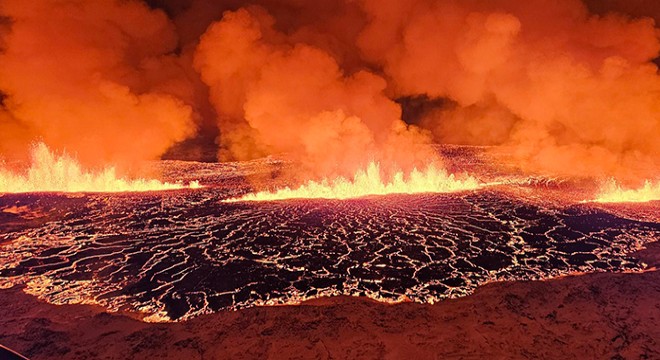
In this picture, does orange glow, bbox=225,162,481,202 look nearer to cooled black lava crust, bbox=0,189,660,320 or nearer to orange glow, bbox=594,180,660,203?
cooled black lava crust, bbox=0,189,660,320

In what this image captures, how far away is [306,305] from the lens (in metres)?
5.65

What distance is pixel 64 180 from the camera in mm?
23797

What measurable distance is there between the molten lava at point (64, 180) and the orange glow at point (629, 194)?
2293cm

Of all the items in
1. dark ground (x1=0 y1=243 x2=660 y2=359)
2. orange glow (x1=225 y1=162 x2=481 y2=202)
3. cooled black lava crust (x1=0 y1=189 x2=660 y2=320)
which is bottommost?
dark ground (x1=0 y1=243 x2=660 y2=359)

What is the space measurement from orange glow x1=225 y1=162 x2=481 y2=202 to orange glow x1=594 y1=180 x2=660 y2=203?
19.4ft

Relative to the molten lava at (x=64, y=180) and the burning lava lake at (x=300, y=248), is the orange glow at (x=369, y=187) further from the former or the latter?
the molten lava at (x=64, y=180)

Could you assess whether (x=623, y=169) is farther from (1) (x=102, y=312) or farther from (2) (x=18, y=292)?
(2) (x=18, y=292)

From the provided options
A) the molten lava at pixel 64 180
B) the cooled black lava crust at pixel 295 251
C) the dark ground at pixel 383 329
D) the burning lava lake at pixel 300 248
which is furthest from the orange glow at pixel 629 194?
the molten lava at pixel 64 180

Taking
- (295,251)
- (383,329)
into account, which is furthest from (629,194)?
(383,329)

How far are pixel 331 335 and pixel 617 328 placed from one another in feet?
12.6

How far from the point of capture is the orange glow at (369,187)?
1780 centimetres

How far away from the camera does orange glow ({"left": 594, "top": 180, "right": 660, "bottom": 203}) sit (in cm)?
1426

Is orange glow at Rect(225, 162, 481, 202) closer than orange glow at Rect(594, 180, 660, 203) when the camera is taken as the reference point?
No

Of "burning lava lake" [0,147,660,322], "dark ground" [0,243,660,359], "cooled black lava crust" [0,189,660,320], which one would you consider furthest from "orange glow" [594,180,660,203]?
"dark ground" [0,243,660,359]
